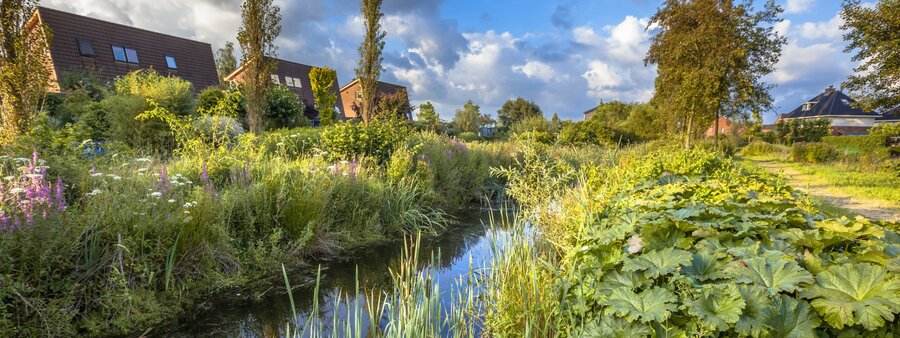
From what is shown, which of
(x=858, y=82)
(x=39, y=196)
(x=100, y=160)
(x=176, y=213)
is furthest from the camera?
(x=858, y=82)

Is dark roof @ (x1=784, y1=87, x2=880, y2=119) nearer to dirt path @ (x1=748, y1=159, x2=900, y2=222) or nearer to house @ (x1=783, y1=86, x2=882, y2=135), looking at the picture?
house @ (x1=783, y1=86, x2=882, y2=135)

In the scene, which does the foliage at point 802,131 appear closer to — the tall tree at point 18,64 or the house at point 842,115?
the house at point 842,115

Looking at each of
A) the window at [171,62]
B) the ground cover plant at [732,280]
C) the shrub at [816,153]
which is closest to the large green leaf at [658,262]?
the ground cover plant at [732,280]

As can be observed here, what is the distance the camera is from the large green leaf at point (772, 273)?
142 cm

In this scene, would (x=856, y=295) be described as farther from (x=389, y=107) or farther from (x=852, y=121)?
(x=852, y=121)

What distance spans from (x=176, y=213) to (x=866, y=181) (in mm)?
14187

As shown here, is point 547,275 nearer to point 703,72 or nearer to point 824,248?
point 824,248

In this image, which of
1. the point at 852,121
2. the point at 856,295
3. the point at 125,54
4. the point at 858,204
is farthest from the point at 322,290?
the point at 852,121

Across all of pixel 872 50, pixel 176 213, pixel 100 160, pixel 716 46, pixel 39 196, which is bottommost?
pixel 176 213

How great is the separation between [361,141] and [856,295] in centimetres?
669

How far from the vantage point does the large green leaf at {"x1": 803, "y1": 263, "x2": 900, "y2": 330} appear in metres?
1.25

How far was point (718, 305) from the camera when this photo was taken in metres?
1.42

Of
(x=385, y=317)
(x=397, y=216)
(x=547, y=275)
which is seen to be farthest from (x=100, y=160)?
(x=547, y=275)

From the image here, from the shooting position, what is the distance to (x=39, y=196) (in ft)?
8.85
